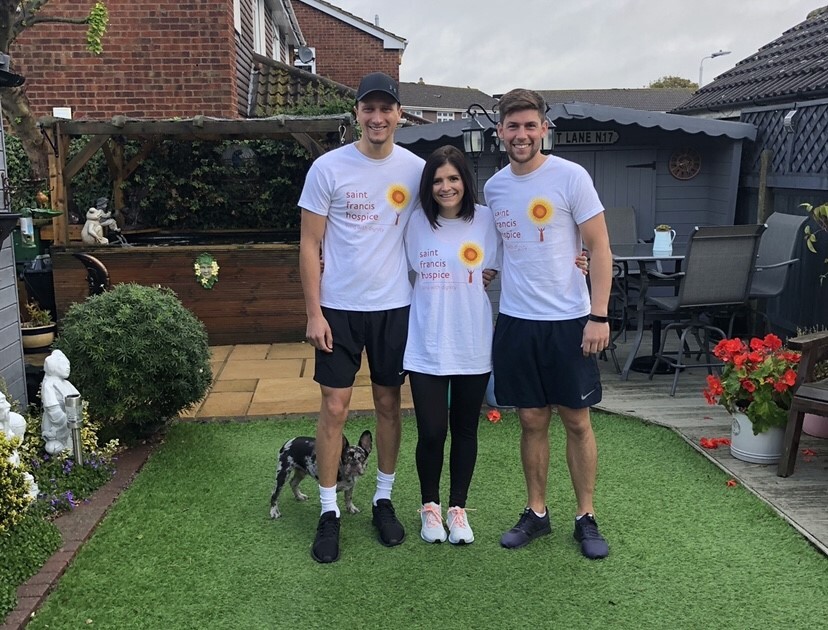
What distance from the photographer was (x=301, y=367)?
583 cm

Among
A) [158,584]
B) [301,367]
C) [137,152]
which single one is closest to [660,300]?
[301,367]

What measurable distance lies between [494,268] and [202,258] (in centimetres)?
418

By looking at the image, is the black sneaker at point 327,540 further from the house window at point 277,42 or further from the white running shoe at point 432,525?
the house window at point 277,42

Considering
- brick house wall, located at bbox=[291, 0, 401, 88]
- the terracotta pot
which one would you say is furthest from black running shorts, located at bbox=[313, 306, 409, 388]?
brick house wall, located at bbox=[291, 0, 401, 88]

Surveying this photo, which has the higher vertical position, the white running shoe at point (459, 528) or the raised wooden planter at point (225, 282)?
the raised wooden planter at point (225, 282)

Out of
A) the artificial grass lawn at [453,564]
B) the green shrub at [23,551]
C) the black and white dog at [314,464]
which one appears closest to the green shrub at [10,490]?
the green shrub at [23,551]

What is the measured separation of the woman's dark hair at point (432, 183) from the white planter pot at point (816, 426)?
2388 millimetres

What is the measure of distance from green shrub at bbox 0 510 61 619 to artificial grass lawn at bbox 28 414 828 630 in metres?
0.12

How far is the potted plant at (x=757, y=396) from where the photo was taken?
3615mm

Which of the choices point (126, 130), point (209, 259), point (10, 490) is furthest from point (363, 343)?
point (126, 130)

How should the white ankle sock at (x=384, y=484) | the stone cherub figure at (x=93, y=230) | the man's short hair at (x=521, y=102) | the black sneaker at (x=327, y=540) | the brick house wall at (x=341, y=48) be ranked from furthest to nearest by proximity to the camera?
1. the brick house wall at (x=341, y=48)
2. the stone cherub figure at (x=93, y=230)
3. the white ankle sock at (x=384, y=484)
4. the black sneaker at (x=327, y=540)
5. the man's short hair at (x=521, y=102)

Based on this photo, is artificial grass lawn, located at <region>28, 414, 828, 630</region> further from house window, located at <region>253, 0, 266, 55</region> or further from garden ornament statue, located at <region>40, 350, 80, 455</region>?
house window, located at <region>253, 0, 266, 55</region>

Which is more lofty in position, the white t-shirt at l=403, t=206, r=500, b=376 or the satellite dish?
the satellite dish

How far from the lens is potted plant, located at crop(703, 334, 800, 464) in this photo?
3.62 metres
